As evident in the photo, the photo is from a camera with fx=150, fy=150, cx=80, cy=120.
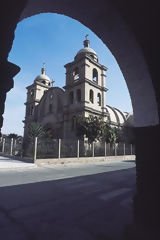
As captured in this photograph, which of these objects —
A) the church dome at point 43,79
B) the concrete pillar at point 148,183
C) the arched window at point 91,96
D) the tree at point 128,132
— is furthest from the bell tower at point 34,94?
the concrete pillar at point 148,183

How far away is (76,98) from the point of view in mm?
23484

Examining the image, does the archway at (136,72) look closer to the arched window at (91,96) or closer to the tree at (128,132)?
the arched window at (91,96)

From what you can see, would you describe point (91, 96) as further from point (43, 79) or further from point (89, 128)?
point (43, 79)

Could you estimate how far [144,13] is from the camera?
2027 mm

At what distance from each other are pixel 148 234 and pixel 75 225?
1.21 meters

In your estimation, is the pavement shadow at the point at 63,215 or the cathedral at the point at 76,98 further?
the cathedral at the point at 76,98

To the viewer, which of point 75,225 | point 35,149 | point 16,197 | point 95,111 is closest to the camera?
point 75,225

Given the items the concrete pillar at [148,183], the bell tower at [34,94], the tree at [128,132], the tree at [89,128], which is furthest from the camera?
the bell tower at [34,94]

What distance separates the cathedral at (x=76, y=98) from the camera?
22.4 metres

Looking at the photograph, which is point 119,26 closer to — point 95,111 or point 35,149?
point 35,149

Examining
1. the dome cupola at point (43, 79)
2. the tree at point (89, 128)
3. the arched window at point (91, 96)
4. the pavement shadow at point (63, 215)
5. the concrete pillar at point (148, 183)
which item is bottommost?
the pavement shadow at point (63, 215)

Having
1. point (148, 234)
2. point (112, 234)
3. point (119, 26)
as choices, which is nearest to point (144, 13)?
point (119, 26)

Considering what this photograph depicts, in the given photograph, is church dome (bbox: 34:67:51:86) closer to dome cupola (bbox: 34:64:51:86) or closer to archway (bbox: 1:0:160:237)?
dome cupola (bbox: 34:64:51:86)

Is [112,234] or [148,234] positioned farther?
[112,234]
